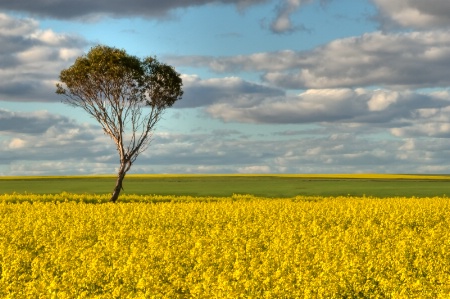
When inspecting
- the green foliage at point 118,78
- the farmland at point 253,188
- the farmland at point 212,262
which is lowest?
the farmland at point 212,262

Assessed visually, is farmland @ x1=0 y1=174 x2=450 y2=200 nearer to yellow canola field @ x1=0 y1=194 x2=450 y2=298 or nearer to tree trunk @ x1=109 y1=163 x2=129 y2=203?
tree trunk @ x1=109 y1=163 x2=129 y2=203

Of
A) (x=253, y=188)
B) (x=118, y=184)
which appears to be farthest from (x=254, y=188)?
(x=118, y=184)

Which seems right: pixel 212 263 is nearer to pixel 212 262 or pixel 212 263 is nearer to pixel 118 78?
pixel 212 262

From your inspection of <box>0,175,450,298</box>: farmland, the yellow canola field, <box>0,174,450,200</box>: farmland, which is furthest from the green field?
the yellow canola field

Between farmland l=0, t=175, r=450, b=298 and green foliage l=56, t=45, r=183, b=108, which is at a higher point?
green foliage l=56, t=45, r=183, b=108

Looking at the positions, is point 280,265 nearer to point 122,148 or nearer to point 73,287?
point 73,287

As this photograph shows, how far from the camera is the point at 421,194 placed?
198 feet

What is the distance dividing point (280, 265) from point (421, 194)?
161ft

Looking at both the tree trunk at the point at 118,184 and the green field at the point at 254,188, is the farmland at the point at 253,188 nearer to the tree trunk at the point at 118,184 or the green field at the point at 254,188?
the green field at the point at 254,188

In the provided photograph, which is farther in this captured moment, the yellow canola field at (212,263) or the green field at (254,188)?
the green field at (254,188)

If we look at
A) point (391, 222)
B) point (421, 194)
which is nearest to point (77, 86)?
point (391, 222)

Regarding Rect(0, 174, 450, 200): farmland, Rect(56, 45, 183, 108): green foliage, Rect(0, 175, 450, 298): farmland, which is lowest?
Rect(0, 175, 450, 298): farmland

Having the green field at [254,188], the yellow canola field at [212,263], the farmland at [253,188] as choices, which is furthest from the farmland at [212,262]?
the green field at [254,188]

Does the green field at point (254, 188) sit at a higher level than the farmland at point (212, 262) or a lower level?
higher
